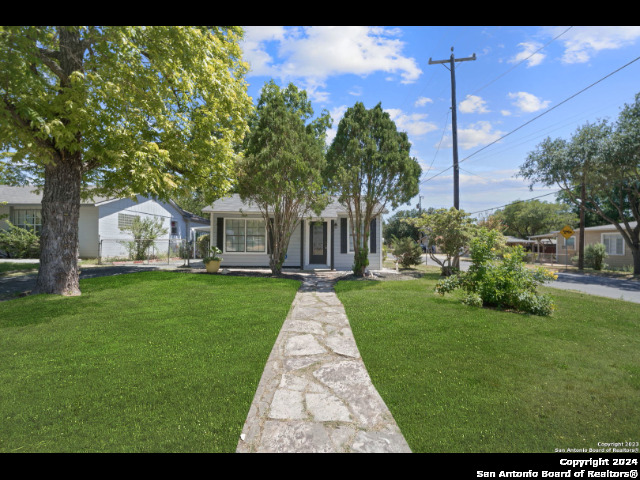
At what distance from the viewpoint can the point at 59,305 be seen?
5922 mm

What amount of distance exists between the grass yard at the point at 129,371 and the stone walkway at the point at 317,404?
0.57ft

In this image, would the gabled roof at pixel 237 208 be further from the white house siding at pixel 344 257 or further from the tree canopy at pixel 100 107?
the tree canopy at pixel 100 107

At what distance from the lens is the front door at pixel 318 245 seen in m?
14.9

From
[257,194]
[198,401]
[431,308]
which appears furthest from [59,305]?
[431,308]

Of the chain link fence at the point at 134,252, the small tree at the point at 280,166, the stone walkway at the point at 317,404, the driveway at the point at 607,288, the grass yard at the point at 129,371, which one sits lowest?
the driveway at the point at 607,288

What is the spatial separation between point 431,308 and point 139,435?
5211 millimetres

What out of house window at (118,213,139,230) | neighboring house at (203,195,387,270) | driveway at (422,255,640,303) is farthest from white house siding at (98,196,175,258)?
driveway at (422,255,640,303)

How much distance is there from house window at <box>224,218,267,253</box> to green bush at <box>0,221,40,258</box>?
11625mm

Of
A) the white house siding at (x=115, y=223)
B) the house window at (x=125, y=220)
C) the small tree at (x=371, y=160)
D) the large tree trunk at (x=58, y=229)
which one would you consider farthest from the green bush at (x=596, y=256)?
the house window at (x=125, y=220)

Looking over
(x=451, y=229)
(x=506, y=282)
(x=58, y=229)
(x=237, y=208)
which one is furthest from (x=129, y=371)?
(x=237, y=208)

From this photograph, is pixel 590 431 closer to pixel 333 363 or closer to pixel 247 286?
pixel 333 363

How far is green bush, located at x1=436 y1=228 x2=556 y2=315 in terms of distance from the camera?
5753 mm

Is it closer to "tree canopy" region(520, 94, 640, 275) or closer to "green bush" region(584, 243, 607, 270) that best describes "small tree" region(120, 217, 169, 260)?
"tree canopy" region(520, 94, 640, 275)

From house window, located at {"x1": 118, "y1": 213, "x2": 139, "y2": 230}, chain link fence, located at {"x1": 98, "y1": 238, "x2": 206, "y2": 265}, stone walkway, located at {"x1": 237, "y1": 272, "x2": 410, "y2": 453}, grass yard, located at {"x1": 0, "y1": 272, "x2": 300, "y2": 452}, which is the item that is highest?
house window, located at {"x1": 118, "y1": 213, "x2": 139, "y2": 230}
